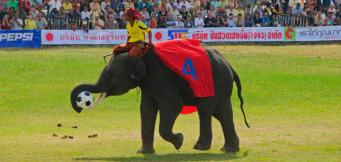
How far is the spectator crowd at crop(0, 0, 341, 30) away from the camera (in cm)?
4194

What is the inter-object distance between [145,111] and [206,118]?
1.06 metres

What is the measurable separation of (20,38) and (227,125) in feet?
82.3

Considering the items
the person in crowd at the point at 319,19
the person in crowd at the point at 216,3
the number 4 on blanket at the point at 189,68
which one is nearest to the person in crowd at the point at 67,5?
the person in crowd at the point at 216,3

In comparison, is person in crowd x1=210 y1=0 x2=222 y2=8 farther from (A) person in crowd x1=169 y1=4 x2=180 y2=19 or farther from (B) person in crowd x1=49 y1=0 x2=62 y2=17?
(B) person in crowd x1=49 y1=0 x2=62 y2=17

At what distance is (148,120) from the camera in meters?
16.6

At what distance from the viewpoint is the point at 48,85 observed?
30.7 meters

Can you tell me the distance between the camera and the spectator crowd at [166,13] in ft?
138

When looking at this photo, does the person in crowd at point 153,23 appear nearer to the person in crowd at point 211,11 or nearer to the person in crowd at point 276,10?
the person in crowd at point 211,11

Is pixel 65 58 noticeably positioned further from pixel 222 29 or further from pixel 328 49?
pixel 328 49

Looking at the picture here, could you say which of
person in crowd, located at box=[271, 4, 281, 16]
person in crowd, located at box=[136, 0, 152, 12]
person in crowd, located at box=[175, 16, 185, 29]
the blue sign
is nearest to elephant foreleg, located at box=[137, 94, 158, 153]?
the blue sign

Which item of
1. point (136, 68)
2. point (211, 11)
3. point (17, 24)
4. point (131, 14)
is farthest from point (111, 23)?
point (136, 68)

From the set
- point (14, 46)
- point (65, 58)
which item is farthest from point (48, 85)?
point (14, 46)

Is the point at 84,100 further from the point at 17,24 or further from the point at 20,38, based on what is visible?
the point at 17,24

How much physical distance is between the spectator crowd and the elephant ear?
2615cm
